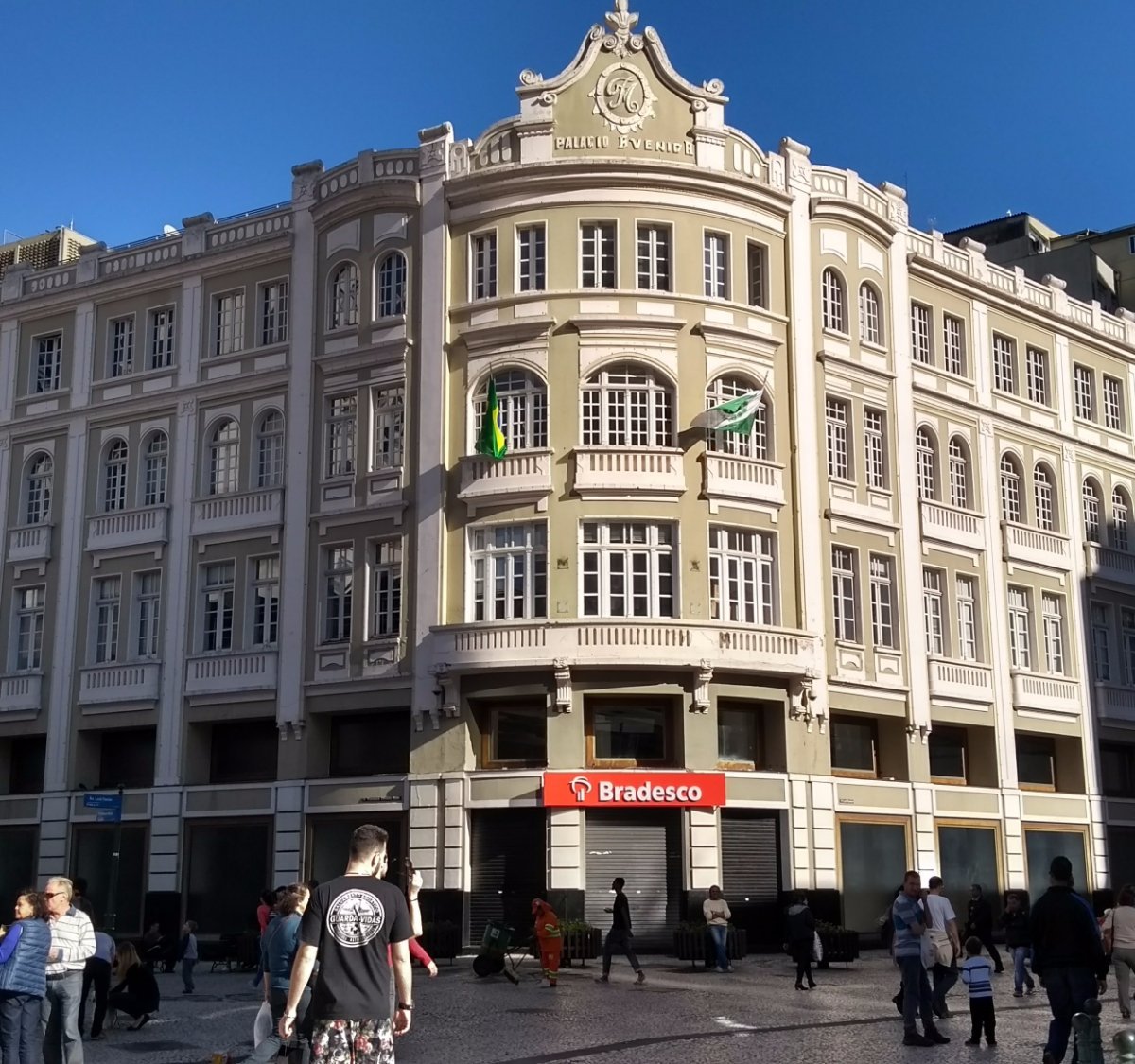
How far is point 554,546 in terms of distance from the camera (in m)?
35.4

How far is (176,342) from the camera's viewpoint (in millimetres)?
43250

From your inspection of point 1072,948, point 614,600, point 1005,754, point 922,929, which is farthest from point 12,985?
point 1005,754

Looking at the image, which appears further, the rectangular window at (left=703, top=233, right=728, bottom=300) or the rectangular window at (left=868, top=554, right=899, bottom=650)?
the rectangular window at (left=868, top=554, right=899, bottom=650)

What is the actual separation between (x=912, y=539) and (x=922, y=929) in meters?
22.5

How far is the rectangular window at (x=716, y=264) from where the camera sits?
124 feet

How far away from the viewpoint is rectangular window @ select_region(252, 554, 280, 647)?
130ft

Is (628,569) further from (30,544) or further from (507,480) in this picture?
(30,544)

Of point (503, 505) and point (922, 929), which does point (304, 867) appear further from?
point (922, 929)

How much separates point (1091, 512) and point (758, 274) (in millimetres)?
15354

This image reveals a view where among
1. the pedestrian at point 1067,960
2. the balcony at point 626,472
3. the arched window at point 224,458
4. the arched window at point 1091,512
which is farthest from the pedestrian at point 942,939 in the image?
the arched window at point 1091,512

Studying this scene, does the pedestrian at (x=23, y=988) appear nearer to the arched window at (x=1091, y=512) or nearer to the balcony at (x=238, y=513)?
the balcony at (x=238, y=513)

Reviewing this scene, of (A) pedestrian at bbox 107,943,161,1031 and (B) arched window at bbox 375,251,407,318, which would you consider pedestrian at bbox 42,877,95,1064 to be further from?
(B) arched window at bbox 375,251,407,318

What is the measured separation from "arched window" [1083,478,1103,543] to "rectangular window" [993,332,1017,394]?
4114 millimetres

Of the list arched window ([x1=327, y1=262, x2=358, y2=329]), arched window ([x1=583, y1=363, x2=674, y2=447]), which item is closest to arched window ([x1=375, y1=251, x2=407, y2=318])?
arched window ([x1=327, y1=262, x2=358, y2=329])
